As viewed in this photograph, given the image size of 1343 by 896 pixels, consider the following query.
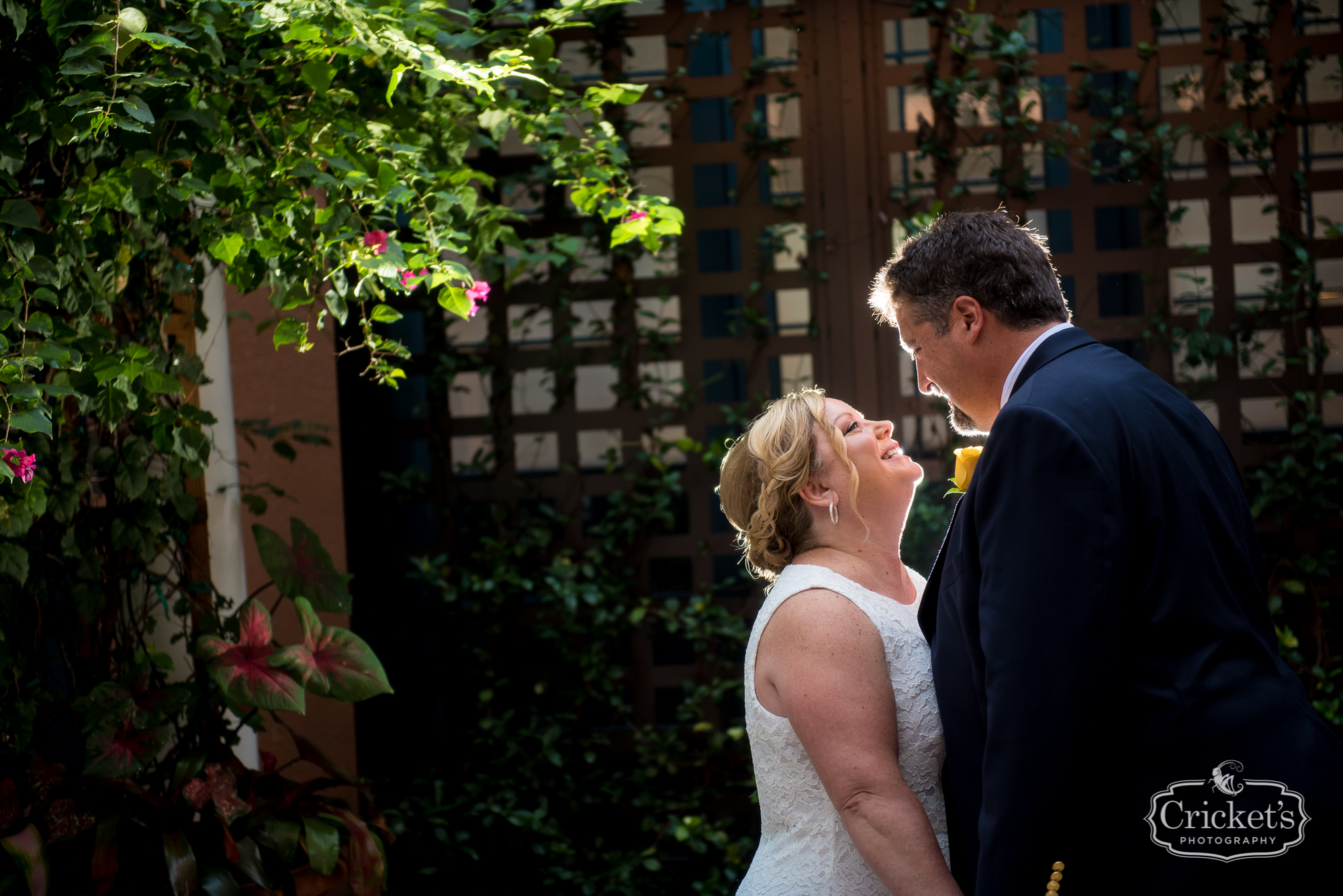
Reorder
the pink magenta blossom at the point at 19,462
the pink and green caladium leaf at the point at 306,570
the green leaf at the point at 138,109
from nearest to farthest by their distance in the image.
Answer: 1. the green leaf at the point at 138,109
2. the pink magenta blossom at the point at 19,462
3. the pink and green caladium leaf at the point at 306,570

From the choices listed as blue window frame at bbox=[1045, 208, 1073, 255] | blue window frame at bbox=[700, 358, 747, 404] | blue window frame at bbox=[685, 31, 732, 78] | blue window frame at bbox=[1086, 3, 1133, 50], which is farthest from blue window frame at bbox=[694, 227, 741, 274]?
blue window frame at bbox=[1086, 3, 1133, 50]

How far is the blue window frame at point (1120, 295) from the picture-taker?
3.47 m

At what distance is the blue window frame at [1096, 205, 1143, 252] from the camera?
361cm

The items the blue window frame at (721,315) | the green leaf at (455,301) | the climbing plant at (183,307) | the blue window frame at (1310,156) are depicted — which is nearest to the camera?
the climbing plant at (183,307)

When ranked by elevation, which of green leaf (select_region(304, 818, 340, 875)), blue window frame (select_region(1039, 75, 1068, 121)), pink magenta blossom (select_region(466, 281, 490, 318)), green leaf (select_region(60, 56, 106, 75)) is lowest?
green leaf (select_region(304, 818, 340, 875))

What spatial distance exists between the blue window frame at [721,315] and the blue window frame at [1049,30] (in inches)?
52.0

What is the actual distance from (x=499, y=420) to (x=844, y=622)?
78.9 inches

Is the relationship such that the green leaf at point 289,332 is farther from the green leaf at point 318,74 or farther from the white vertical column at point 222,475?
the white vertical column at point 222,475

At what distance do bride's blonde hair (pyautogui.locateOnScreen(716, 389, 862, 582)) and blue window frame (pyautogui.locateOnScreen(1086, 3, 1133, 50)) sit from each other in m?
2.18

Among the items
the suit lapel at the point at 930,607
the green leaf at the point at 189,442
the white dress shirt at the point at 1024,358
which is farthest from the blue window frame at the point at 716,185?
the suit lapel at the point at 930,607

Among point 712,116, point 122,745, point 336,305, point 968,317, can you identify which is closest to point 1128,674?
point 968,317

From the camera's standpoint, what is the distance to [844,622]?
1.75 metres

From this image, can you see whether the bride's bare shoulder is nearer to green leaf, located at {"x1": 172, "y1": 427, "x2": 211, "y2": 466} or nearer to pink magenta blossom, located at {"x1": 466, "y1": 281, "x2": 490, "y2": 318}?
pink magenta blossom, located at {"x1": 466, "y1": 281, "x2": 490, "y2": 318}

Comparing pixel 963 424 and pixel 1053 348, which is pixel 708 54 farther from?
pixel 1053 348
